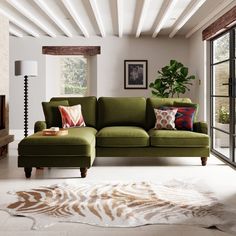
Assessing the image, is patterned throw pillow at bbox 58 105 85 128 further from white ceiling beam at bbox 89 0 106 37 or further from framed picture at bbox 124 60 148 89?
framed picture at bbox 124 60 148 89

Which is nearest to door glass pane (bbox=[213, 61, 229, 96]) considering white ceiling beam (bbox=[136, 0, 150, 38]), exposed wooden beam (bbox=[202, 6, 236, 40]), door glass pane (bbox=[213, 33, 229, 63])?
door glass pane (bbox=[213, 33, 229, 63])

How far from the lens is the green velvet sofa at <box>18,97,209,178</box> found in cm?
462

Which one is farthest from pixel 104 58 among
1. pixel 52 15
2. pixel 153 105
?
pixel 153 105

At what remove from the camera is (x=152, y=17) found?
7215 mm

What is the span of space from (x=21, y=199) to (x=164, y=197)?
1.30 metres

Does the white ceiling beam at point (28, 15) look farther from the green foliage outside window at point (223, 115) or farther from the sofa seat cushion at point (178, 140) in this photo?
the green foliage outside window at point (223, 115)

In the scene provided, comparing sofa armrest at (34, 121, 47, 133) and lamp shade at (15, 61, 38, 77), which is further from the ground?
lamp shade at (15, 61, 38, 77)

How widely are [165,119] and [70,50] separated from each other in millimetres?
4158

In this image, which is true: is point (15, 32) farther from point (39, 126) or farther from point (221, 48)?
point (221, 48)

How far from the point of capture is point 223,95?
6371 millimetres

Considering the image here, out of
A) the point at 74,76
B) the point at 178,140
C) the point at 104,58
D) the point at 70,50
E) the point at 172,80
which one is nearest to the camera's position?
the point at 178,140

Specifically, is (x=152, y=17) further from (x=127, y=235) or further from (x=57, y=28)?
(x=127, y=235)

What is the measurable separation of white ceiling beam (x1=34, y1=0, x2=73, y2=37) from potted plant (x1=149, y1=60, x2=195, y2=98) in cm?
214

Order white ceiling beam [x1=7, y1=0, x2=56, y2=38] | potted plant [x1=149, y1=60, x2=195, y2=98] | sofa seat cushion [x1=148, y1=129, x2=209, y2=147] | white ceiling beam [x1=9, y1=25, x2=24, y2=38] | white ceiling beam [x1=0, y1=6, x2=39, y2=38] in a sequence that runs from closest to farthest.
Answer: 1. sofa seat cushion [x1=148, y1=129, x2=209, y2=147]
2. white ceiling beam [x1=7, y1=0, x2=56, y2=38]
3. white ceiling beam [x1=0, y1=6, x2=39, y2=38]
4. white ceiling beam [x1=9, y1=25, x2=24, y2=38]
5. potted plant [x1=149, y1=60, x2=195, y2=98]
